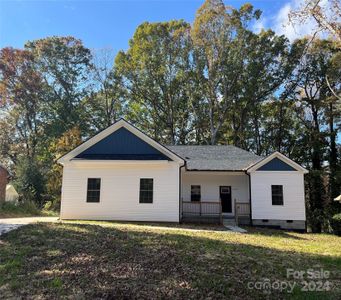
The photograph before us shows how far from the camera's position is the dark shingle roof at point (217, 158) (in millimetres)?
19984

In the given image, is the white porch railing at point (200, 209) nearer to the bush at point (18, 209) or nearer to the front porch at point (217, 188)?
the front porch at point (217, 188)

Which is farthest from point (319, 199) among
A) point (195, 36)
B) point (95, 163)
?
point (95, 163)

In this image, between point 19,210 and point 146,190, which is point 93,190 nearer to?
point 146,190

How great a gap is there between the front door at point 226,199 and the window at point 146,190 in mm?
5251

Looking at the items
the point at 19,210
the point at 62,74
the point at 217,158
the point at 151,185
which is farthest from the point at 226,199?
the point at 62,74

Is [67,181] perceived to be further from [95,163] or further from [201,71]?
[201,71]

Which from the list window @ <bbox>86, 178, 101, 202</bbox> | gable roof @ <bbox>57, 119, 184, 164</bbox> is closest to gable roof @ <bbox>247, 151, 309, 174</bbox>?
gable roof @ <bbox>57, 119, 184, 164</bbox>

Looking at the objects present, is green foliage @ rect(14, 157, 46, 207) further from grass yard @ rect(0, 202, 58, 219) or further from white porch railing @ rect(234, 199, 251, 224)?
white porch railing @ rect(234, 199, 251, 224)

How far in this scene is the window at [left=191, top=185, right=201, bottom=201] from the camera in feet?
67.5

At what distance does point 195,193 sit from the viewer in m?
20.6

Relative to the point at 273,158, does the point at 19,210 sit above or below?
below

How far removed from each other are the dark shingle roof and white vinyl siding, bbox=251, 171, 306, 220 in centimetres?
138

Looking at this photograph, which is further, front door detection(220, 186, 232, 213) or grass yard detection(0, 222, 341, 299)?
front door detection(220, 186, 232, 213)

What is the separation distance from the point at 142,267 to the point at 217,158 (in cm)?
1516
